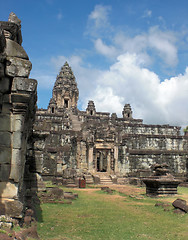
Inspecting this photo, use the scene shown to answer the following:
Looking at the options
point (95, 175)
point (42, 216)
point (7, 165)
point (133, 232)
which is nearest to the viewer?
point (7, 165)

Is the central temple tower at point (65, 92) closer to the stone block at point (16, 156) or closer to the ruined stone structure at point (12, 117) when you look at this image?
the ruined stone structure at point (12, 117)

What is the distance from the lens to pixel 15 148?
200 inches

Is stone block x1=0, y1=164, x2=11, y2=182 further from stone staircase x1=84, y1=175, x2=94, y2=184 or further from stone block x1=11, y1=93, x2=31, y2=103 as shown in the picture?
stone staircase x1=84, y1=175, x2=94, y2=184

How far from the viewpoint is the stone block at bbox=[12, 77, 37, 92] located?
17.1 ft

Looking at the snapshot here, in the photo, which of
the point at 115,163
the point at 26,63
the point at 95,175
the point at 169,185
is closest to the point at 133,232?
the point at 26,63

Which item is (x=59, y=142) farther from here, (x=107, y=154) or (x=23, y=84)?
(x=23, y=84)

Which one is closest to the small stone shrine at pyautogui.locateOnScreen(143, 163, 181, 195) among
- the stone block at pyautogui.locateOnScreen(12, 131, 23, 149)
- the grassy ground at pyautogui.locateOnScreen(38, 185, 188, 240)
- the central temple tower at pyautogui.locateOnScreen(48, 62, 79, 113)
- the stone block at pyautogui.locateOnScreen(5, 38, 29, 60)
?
the grassy ground at pyautogui.locateOnScreen(38, 185, 188, 240)

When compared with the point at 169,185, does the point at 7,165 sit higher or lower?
higher

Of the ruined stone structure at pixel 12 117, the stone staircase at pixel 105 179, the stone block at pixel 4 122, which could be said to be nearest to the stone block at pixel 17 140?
the ruined stone structure at pixel 12 117

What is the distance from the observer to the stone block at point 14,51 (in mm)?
5426

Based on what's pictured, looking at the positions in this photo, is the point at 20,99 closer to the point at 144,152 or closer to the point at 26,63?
the point at 26,63

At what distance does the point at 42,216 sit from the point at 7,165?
11.4 feet

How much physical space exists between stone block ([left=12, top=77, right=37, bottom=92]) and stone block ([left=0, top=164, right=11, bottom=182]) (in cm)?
162

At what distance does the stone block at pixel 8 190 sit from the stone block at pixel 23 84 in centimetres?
199
